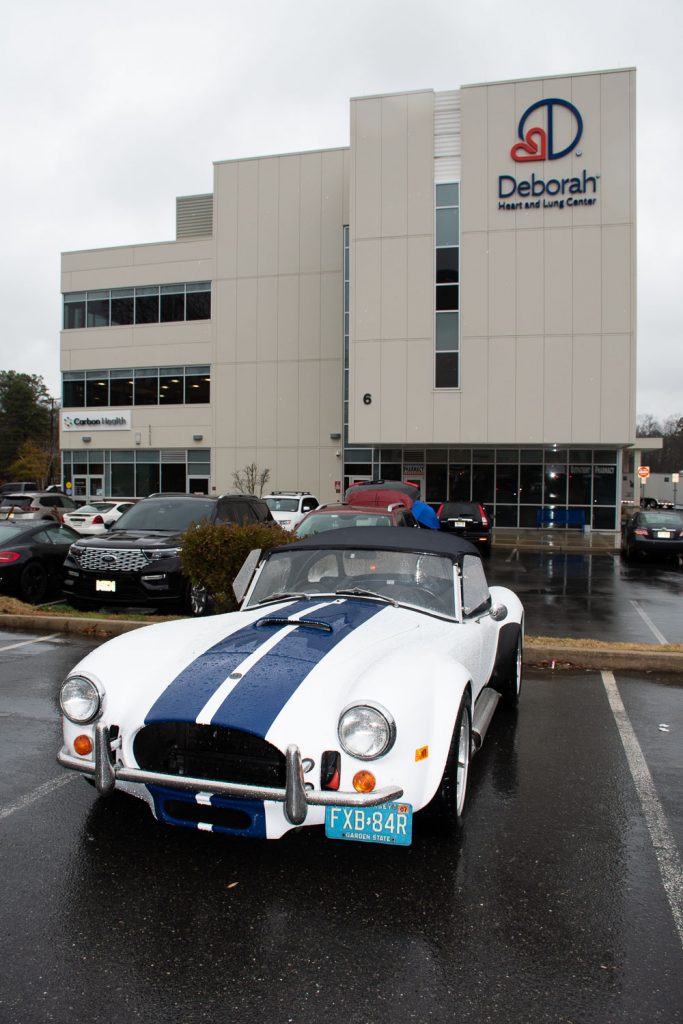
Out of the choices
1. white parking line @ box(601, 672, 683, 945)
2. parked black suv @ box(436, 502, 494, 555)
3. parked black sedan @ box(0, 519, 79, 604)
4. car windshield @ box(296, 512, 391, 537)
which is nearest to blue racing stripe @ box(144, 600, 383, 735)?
white parking line @ box(601, 672, 683, 945)

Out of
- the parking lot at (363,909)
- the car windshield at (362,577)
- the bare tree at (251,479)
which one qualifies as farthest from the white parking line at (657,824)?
the bare tree at (251,479)

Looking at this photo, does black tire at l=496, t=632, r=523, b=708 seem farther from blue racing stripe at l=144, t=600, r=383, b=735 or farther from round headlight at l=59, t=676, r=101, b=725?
round headlight at l=59, t=676, r=101, b=725

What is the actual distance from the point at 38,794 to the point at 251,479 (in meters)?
33.1

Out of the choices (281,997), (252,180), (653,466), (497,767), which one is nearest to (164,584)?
(497,767)

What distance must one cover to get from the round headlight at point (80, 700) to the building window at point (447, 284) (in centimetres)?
2850

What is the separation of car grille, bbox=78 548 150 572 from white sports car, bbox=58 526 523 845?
5128 millimetres

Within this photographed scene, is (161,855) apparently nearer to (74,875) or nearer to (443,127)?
(74,875)

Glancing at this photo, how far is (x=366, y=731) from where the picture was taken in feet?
10.6

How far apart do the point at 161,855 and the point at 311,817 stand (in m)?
0.89

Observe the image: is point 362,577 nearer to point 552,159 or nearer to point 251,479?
point 552,159

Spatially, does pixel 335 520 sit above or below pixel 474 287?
below

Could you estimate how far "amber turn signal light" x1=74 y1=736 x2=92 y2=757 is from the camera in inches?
143

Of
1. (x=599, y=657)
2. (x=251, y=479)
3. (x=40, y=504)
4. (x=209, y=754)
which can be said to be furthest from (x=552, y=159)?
(x=209, y=754)

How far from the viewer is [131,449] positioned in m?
40.9
